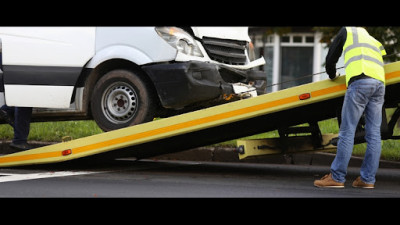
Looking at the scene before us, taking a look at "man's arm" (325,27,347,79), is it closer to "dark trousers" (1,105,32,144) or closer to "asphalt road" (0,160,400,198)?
"asphalt road" (0,160,400,198)

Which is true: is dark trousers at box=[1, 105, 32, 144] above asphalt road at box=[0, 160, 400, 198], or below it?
above

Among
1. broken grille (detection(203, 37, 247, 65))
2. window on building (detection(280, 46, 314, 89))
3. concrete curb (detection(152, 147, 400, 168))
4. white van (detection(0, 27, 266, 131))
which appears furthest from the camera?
window on building (detection(280, 46, 314, 89))

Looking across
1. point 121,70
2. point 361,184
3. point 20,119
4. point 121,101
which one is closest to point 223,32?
point 121,70

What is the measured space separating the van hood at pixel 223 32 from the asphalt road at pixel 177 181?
1.57 m

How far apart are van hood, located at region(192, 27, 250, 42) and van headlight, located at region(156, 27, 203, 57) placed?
13cm

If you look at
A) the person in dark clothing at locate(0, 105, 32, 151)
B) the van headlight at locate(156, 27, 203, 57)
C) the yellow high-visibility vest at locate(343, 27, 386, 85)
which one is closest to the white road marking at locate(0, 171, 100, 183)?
the person in dark clothing at locate(0, 105, 32, 151)

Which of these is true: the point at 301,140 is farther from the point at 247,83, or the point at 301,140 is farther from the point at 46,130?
the point at 46,130

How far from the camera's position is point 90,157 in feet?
24.3

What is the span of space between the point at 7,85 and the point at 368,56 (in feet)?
13.0

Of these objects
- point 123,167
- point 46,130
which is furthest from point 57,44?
point 46,130

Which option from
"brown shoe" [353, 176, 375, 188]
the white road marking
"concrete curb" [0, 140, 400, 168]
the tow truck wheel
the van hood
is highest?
the van hood

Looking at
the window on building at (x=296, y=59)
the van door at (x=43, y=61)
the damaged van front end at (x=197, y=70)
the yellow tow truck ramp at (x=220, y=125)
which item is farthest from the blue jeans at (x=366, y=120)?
the window on building at (x=296, y=59)

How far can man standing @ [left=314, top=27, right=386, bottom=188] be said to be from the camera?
604 centimetres

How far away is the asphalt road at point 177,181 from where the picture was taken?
5.81m
